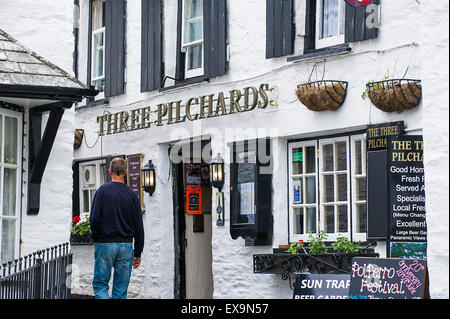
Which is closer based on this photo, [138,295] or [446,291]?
[446,291]

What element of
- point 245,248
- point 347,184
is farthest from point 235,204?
point 347,184

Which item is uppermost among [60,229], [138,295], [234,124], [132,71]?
[132,71]

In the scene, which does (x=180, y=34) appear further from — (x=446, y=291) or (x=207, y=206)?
(x=446, y=291)

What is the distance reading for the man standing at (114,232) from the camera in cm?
945

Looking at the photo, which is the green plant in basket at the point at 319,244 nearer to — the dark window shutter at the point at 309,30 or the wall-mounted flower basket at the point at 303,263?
the wall-mounted flower basket at the point at 303,263

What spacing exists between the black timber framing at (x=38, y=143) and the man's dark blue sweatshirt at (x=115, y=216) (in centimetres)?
91

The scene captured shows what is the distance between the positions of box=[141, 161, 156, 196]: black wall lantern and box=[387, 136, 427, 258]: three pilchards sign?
5.31m

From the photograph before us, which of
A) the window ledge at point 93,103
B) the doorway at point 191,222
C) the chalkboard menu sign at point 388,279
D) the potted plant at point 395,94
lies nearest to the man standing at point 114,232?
the chalkboard menu sign at point 388,279

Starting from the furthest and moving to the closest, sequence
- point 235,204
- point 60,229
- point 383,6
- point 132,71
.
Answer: point 132,71
point 235,204
point 383,6
point 60,229

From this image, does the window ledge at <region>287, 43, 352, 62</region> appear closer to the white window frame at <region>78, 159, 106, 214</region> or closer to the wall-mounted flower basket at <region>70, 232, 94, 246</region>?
the white window frame at <region>78, 159, 106, 214</region>

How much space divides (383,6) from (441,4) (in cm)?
454

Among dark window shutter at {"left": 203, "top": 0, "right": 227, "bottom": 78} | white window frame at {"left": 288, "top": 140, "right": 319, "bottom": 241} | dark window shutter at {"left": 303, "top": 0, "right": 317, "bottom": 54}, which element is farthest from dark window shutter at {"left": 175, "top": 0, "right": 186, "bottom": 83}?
dark window shutter at {"left": 303, "top": 0, "right": 317, "bottom": 54}

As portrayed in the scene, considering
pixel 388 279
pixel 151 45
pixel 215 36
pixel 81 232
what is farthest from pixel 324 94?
pixel 81 232

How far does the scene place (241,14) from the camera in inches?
537
